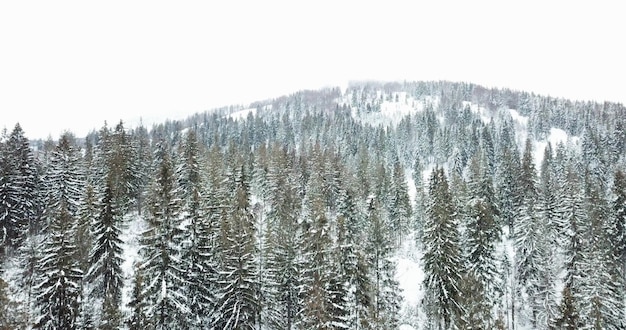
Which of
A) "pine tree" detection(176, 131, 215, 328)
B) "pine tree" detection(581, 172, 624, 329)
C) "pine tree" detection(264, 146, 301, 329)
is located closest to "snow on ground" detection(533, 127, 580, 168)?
"pine tree" detection(581, 172, 624, 329)

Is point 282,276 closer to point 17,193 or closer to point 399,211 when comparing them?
point 17,193

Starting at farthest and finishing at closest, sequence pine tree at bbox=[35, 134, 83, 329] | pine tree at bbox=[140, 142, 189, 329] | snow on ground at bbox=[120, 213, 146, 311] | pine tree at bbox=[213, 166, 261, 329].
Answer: snow on ground at bbox=[120, 213, 146, 311]
pine tree at bbox=[213, 166, 261, 329]
pine tree at bbox=[35, 134, 83, 329]
pine tree at bbox=[140, 142, 189, 329]

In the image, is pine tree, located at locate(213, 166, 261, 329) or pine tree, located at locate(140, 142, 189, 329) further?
pine tree, located at locate(213, 166, 261, 329)

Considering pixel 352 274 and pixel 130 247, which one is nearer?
pixel 352 274

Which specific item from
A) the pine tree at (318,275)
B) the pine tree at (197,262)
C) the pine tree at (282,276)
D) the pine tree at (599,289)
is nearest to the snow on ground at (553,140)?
the pine tree at (599,289)

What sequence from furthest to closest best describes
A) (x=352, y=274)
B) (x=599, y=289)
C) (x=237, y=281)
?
(x=599, y=289), (x=352, y=274), (x=237, y=281)

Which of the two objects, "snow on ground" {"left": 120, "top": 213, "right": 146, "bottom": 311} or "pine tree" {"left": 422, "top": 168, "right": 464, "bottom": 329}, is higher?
"pine tree" {"left": 422, "top": 168, "right": 464, "bottom": 329}

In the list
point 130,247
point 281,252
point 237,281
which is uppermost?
point 237,281

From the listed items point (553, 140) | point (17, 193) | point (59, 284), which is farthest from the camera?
point (553, 140)

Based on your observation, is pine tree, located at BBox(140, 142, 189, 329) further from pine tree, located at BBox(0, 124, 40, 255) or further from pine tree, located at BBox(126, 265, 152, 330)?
pine tree, located at BBox(0, 124, 40, 255)

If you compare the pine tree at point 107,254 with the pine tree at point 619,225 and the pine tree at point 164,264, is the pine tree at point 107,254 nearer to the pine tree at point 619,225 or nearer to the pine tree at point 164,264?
the pine tree at point 164,264

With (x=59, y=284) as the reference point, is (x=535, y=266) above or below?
below

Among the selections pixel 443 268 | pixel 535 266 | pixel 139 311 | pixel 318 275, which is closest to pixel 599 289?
pixel 535 266

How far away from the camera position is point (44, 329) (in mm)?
28625
